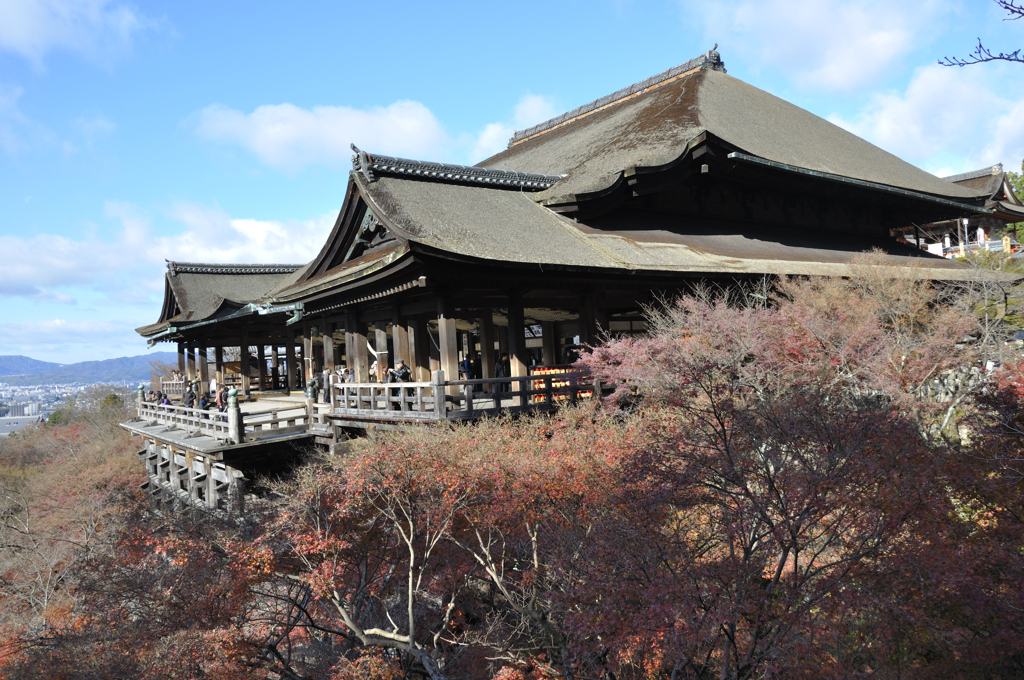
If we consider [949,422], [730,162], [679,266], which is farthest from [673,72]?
[949,422]

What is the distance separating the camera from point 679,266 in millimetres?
13844

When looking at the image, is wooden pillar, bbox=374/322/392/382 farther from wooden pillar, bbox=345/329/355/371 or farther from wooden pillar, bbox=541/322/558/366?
wooden pillar, bbox=541/322/558/366

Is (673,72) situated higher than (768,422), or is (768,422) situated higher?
(673,72)

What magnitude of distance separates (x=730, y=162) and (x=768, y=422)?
1255cm

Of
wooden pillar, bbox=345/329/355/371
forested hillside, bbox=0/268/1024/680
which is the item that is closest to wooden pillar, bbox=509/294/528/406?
forested hillside, bbox=0/268/1024/680

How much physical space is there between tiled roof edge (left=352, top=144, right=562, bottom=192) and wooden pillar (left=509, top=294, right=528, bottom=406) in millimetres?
4425

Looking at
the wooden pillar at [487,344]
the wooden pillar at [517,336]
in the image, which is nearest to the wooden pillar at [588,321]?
the wooden pillar at [517,336]

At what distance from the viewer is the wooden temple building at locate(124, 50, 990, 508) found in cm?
1233

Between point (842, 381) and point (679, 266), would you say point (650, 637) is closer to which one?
point (842, 381)

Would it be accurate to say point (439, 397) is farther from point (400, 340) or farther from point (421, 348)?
point (400, 340)

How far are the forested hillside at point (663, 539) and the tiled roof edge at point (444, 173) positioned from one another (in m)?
5.99

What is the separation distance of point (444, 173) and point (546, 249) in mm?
4145

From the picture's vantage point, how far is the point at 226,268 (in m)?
32.6

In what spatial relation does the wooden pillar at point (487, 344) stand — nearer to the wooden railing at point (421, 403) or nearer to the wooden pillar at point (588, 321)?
the wooden railing at point (421, 403)
